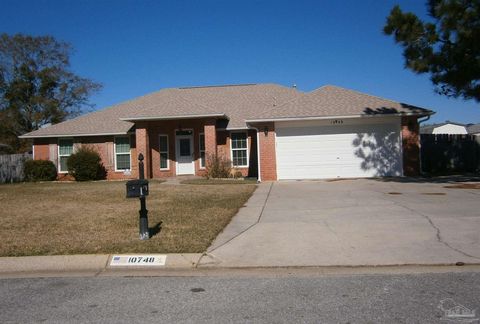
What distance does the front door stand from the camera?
24078 mm

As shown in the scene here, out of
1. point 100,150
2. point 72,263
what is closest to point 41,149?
point 100,150

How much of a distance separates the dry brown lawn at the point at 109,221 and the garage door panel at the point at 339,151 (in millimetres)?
4347

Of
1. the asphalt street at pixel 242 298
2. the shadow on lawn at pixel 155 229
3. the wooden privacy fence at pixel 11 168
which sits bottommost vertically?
the asphalt street at pixel 242 298

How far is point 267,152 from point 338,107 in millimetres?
3757

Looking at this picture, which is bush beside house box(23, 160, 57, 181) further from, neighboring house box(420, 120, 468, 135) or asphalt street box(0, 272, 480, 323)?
neighboring house box(420, 120, 468, 135)

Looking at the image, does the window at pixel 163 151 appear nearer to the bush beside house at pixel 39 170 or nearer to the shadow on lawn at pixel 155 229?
the bush beside house at pixel 39 170

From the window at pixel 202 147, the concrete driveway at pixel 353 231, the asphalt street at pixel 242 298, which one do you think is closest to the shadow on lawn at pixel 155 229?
the concrete driveway at pixel 353 231

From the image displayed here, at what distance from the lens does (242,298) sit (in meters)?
5.19

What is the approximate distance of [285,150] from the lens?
19984 mm

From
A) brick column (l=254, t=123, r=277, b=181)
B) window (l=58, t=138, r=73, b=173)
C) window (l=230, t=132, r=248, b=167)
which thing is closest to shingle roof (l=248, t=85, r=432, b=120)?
brick column (l=254, t=123, r=277, b=181)

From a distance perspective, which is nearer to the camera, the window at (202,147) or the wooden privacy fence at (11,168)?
the window at (202,147)

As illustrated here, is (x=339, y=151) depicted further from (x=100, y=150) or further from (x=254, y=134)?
(x=100, y=150)

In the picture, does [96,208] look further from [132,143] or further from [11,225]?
[132,143]

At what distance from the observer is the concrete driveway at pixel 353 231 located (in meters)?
6.75
